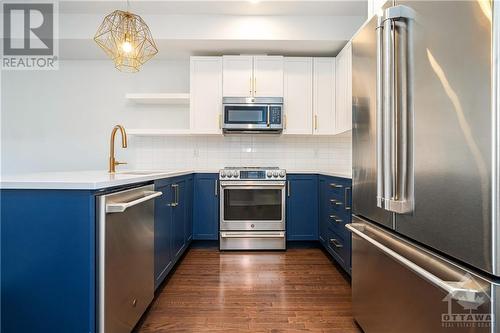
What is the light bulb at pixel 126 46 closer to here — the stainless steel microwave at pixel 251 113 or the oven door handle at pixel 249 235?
the stainless steel microwave at pixel 251 113

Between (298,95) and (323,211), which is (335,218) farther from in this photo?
(298,95)

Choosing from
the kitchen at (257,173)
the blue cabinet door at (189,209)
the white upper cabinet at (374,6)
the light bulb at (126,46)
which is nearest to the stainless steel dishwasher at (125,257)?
the kitchen at (257,173)

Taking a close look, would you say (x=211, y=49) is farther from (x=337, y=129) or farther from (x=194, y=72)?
(x=337, y=129)

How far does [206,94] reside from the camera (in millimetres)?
3545

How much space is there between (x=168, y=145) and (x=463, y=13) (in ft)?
11.4

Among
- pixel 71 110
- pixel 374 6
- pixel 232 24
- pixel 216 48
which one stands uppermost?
pixel 232 24

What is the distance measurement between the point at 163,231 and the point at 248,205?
4.23 feet

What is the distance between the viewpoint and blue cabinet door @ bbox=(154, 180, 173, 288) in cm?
203

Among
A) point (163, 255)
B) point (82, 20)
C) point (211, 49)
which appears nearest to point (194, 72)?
point (211, 49)

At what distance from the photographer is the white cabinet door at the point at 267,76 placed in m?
3.53

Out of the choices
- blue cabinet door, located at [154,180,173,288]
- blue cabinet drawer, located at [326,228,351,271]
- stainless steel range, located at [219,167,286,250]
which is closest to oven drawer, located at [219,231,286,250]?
stainless steel range, located at [219,167,286,250]

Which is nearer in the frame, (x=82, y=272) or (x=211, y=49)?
(x=82, y=272)

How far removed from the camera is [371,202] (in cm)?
141

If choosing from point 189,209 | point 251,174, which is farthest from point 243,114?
point 189,209
